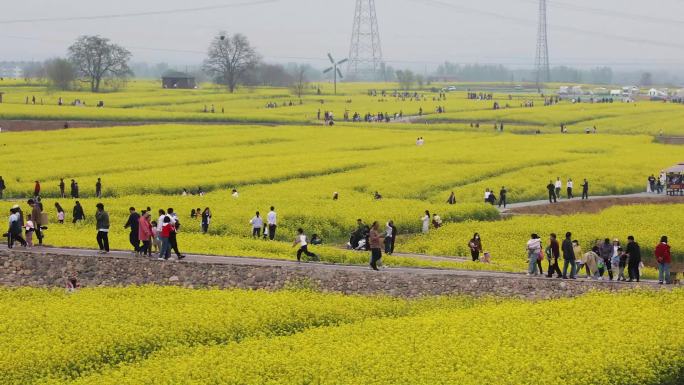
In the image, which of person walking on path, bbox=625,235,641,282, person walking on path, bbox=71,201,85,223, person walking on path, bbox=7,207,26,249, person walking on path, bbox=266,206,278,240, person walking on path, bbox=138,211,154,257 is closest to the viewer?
person walking on path, bbox=625,235,641,282

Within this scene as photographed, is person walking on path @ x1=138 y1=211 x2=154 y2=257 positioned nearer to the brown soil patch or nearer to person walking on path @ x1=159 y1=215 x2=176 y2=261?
person walking on path @ x1=159 y1=215 x2=176 y2=261

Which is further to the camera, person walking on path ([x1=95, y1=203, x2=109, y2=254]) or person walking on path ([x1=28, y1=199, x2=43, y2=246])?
person walking on path ([x1=28, y1=199, x2=43, y2=246])

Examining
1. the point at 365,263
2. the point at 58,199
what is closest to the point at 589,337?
the point at 365,263

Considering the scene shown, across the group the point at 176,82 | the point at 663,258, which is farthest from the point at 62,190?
the point at 176,82

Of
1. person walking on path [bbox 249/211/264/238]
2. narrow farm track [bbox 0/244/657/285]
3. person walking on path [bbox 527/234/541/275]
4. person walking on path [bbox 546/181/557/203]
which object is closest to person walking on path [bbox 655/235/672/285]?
narrow farm track [bbox 0/244/657/285]

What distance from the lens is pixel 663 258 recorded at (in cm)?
3509

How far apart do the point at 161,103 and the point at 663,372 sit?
122 meters

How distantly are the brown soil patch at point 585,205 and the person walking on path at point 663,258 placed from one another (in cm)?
2315

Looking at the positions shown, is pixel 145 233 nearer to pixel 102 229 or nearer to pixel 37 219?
pixel 102 229

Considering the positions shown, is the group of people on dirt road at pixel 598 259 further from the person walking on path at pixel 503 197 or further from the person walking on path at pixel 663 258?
the person walking on path at pixel 503 197

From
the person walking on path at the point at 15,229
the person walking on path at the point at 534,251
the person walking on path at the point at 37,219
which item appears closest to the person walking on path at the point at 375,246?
the person walking on path at the point at 534,251

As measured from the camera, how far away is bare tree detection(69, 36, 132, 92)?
16912 cm

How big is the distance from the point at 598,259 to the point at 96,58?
5684 inches

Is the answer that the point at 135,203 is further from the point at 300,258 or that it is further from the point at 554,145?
the point at 554,145
